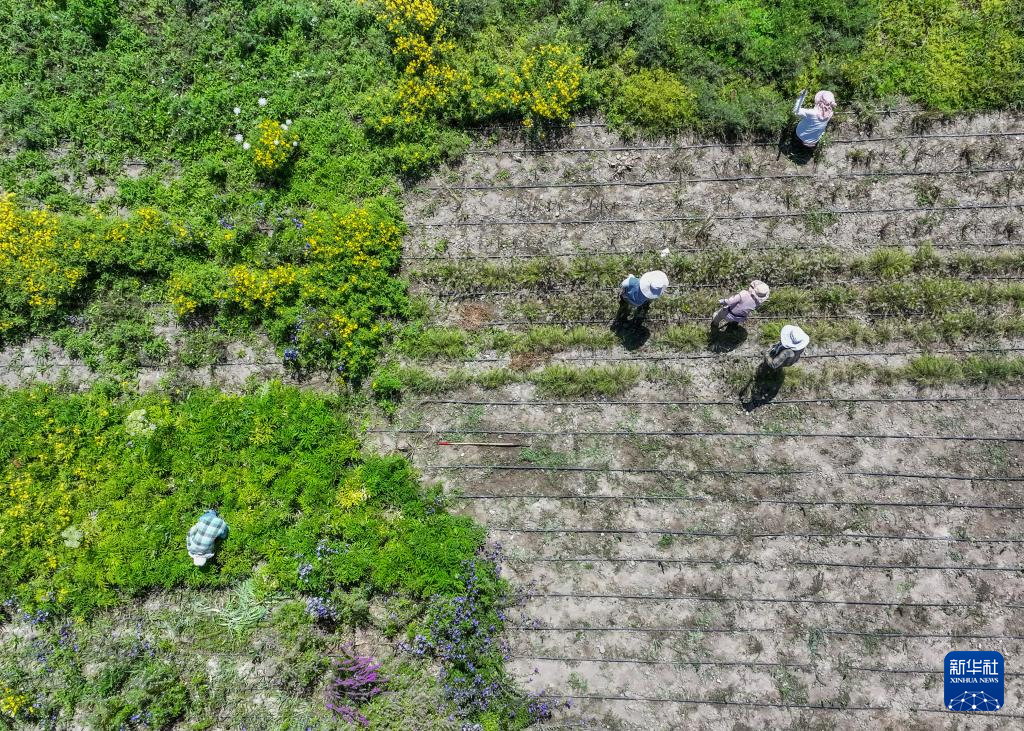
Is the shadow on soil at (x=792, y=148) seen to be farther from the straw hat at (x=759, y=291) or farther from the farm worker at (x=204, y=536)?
the farm worker at (x=204, y=536)

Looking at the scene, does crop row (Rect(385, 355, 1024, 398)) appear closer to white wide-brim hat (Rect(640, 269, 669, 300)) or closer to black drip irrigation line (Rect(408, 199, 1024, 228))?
white wide-brim hat (Rect(640, 269, 669, 300))

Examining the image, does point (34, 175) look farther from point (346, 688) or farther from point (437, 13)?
point (346, 688)

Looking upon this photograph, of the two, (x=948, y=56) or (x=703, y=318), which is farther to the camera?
(x=948, y=56)

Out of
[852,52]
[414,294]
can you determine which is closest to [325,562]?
[414,294]

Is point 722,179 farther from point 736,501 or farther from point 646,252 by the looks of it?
point 736,501

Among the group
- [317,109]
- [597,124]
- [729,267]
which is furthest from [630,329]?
[317,109]

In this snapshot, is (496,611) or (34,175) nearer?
(496,611)

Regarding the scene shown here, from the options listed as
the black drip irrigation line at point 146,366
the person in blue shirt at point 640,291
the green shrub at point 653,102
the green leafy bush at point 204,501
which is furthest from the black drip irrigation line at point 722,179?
the green leafy bush at point 204,501
